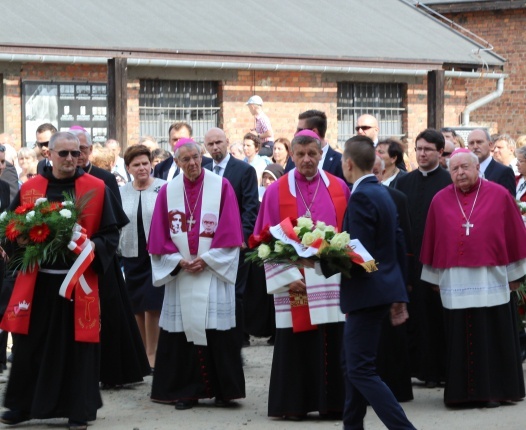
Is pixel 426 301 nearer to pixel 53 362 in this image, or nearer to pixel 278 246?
pixel 278 246

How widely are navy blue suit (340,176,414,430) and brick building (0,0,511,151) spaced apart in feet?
40.6

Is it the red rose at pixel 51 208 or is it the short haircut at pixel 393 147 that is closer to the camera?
the red rose at pixel 51 208

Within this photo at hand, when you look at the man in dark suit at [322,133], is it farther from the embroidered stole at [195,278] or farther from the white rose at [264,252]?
the white rose at [264,252]

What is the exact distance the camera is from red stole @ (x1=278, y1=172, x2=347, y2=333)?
29.7 ft

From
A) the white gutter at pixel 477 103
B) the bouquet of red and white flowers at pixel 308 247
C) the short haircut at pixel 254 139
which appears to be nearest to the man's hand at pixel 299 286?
the bouquet of red and white flowers at pixel 308 247

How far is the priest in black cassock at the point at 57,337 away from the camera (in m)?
8.74

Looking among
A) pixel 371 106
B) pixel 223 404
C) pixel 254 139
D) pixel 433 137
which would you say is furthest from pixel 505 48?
pixel 223 404

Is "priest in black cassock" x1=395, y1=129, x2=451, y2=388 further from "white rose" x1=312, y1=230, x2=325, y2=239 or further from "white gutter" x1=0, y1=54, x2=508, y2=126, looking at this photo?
"white gutter" x1=0, y1=54, x2=508, y2=126

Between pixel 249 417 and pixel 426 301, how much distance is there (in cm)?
195

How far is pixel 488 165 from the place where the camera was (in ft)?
37.8

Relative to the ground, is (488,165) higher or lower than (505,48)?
lower

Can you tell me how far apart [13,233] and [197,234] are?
1.58 meters

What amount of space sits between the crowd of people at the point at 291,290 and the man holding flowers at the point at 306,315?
12 mm

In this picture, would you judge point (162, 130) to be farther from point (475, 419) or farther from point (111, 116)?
point (475, 419)
